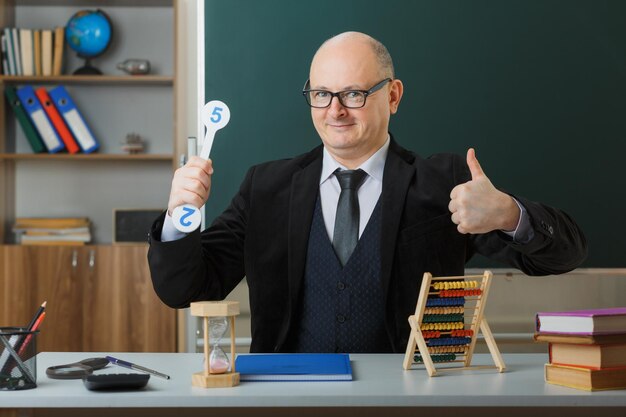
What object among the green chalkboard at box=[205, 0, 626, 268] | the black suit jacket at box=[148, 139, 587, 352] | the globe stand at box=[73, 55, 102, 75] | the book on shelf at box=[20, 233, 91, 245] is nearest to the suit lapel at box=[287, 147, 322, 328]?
the black suit jacket at box=[148, 139, 587, 352]

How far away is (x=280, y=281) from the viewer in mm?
2229

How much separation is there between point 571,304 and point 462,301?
6.18 feet

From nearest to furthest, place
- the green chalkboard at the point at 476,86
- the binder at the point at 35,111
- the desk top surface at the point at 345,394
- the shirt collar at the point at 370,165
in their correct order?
the desk top surface at the point at 345,394 → the shirt collar at the point at 370,165 → the green chalkboard at the point at 476,86 → the binder at the point at 35,111

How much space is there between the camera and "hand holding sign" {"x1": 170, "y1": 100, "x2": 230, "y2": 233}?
1659 mm

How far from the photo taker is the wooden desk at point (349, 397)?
4.33ft

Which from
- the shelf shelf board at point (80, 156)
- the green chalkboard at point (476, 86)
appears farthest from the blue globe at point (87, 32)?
the green chalkboard at point (476, 86)

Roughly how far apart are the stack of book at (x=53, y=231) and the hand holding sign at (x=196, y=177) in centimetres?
255

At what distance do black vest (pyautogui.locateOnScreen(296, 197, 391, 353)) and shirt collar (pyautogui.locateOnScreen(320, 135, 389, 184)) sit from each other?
0.67ft

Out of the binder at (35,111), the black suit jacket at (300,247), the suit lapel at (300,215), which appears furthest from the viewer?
the binder at (35,111)

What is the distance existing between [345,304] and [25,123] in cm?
275

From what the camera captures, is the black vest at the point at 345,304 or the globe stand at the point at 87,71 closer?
the black vest at the point at 345,304

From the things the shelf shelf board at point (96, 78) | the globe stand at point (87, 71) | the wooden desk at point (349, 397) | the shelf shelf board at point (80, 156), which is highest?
the globe stand at point (87, 71)

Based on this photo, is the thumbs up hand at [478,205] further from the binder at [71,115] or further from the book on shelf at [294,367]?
the binder at [71,115]

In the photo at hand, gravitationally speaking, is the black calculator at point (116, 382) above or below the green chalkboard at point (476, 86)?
below
